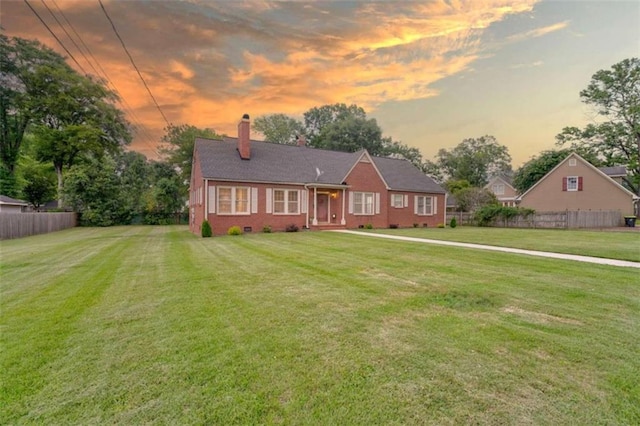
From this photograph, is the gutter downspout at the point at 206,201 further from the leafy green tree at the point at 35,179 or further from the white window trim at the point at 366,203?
the leafy green tree at the point at 35,179

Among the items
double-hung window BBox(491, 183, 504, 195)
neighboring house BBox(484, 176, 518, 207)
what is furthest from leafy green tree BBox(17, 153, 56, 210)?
double-hung window BBox(491, 183, 504, 195)

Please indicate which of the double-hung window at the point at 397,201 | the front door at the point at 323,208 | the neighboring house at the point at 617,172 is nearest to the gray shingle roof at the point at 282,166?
the double-hung window at the point at 397,201

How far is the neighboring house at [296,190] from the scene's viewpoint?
1695cm

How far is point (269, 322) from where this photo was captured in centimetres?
394

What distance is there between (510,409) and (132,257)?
9853 mm

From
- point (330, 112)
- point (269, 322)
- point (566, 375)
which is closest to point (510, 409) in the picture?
point (566, 375)

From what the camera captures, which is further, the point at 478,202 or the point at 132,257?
the point at 478,202

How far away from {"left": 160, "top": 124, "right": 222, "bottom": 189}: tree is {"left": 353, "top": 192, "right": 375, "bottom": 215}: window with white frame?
22090mm

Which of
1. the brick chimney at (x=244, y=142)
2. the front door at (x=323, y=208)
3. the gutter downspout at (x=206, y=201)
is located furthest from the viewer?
the front door at (x=323, y=208)

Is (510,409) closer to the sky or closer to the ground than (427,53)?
closer to the ground

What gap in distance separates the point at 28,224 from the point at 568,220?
118 feet

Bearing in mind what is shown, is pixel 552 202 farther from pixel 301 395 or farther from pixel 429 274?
pixel 301 395

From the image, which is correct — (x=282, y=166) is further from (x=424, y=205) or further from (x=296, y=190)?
(x=424, y=205)

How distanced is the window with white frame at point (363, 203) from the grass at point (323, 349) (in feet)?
47.9
